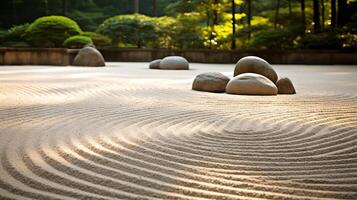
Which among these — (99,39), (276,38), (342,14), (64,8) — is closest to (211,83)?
(276,38)

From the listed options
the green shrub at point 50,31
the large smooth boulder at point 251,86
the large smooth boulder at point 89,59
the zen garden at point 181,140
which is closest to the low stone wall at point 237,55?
the green shrub at point 50,31

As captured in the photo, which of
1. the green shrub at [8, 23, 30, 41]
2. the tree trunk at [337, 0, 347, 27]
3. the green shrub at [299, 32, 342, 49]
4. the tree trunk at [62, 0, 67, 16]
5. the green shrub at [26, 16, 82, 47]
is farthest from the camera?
the tree trunk at [62, 0, 67, 16]

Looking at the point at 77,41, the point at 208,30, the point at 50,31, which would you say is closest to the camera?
the point at 77,41

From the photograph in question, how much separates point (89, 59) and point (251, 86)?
33.5 ft

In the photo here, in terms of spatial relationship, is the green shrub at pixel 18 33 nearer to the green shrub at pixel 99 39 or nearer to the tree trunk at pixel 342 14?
the green shrub at pixel 99 39

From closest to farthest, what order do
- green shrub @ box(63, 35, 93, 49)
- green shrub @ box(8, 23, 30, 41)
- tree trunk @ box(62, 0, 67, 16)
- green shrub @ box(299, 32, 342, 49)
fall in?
green shrub @ box(299, 32, 342, 49) < green shrub @ box(63, 35, 93, 49) < green shrub @ box(8, 23, 30, 41) < tree trunk @ box(62, 0, 67, 16)

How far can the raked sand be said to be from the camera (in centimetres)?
248

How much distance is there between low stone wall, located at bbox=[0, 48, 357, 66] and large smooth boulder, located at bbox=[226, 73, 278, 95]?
36.4ft

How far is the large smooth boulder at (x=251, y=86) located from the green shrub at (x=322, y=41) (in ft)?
40.6

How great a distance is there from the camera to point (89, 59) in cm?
1603

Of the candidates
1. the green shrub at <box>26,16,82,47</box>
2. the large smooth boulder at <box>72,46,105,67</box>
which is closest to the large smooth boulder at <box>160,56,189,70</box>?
the large smooth boulder at <box>72,46,105,67</box>

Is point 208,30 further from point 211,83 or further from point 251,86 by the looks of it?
point 251,86

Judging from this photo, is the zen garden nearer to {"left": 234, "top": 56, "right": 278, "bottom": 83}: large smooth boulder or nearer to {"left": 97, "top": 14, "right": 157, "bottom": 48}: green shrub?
{"left": 234, "top": 56, "right": 278, "bottom": 83}: large smooth boulder

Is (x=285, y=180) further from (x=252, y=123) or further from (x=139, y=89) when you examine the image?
(x=139, y=89)
